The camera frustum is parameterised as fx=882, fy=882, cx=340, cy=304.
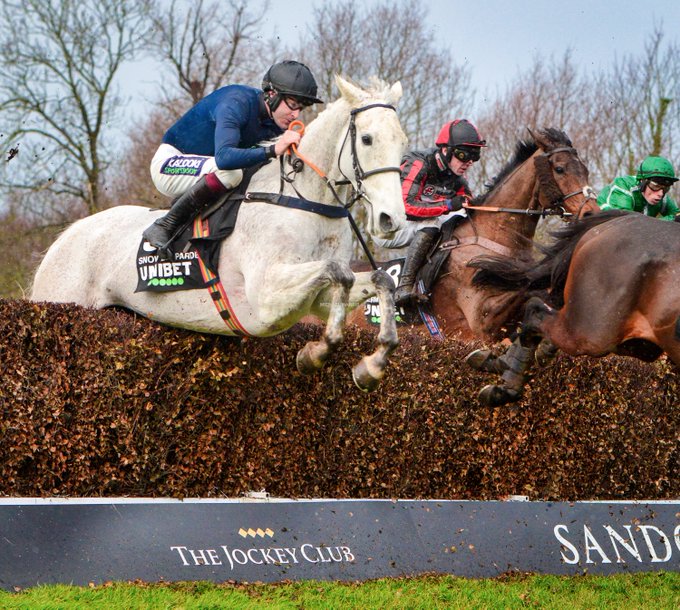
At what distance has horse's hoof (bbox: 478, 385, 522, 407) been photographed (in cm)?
565

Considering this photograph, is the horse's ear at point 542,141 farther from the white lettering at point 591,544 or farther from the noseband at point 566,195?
the white lettering at point 591,544

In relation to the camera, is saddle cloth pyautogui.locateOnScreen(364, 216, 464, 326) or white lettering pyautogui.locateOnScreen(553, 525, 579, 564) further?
saddle cloth pyautogui.locateOnScreen(364, 216, 464, 326)

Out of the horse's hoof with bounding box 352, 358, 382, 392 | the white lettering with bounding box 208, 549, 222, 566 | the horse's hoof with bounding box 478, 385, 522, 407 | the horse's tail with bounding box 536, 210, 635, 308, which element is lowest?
the white lettering with bounding box 208, 549, 222, 566

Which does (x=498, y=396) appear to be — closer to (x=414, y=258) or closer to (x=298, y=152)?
(x=298, y=152)

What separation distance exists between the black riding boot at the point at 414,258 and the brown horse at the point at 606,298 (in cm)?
210

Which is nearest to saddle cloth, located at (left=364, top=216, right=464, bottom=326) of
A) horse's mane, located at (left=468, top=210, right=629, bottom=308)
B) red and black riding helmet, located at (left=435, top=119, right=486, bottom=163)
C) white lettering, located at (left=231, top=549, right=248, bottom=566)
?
red and black riding helmet, located at (left=435, top=119, right=486, bottom=163)

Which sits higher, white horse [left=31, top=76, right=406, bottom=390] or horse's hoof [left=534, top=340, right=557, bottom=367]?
white horse [left=31, top=76, right=406, bottom=390]

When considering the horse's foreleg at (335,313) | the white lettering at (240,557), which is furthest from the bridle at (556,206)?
the white lettering at (240,557)

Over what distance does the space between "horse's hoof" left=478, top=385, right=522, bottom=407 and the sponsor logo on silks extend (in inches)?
92.0

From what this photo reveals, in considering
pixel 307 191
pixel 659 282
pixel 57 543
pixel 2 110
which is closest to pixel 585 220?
pixel 659 282

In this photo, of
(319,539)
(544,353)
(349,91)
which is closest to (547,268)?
(544,353)

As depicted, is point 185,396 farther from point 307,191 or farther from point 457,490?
point 457,490

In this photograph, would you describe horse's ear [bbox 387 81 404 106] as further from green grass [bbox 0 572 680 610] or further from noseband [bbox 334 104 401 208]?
green grass [bbox 0 572 680 610]

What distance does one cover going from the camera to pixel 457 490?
19.8ft
